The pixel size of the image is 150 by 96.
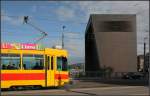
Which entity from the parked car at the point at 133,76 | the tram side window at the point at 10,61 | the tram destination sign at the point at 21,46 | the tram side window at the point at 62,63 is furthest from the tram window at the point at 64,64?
the parked car at the point at 133,76

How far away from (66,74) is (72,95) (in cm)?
748

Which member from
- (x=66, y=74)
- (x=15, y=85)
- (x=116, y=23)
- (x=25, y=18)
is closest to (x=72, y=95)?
(x=15, y=85)

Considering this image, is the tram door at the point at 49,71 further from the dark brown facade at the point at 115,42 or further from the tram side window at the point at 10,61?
the dark brown facade at the point at 115,42

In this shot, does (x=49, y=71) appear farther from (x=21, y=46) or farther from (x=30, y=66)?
(x=21, y=46)

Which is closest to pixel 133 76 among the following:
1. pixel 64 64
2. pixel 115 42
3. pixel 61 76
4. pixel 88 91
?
pixel 115 42

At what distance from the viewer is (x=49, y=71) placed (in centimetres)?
2733

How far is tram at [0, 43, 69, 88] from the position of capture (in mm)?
25531

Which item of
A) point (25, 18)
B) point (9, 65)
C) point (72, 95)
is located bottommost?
point (72, 95)

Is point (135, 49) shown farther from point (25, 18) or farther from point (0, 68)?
point (0, 68)

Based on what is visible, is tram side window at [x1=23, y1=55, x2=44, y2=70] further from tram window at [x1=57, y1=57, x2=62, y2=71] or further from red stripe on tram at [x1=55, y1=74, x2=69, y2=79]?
tram window at [x1=57, y1=57, x2=62, y2=71]

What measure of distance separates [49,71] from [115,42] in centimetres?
5403

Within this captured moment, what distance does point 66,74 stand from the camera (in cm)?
2902

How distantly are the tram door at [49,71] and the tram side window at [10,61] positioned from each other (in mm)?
2217

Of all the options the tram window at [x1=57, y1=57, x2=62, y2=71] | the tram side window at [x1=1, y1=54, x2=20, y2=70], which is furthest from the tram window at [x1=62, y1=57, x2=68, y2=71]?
the tram side window at [x1=1, y1=54, x2=20, y2=70]
